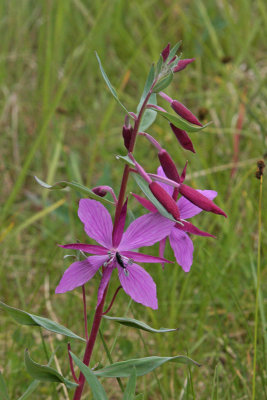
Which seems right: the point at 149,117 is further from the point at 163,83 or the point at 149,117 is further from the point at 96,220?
the point at 96,220

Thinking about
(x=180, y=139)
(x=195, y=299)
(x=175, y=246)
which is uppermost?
(x=180, y=139)

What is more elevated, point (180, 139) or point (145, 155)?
point (180, 139)

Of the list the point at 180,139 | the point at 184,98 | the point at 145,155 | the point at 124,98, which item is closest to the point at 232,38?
the point at 184,98

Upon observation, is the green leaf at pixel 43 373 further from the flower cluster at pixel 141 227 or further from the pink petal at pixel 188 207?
the pink petal at pixel 188 207

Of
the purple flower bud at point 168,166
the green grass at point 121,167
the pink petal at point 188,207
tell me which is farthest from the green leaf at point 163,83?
the green grass at point 121,167

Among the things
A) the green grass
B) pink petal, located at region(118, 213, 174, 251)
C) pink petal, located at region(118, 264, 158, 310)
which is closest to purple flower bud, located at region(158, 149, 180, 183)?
pink petal, located at region(118, 213, 174, 251)

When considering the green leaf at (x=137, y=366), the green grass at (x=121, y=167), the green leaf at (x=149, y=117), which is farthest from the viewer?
the green grass at (x=121, y=167)

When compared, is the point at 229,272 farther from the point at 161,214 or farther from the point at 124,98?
the point at 124,98
